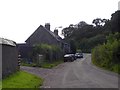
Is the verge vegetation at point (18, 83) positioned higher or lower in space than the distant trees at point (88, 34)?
lower

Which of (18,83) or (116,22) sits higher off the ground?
(116,22)

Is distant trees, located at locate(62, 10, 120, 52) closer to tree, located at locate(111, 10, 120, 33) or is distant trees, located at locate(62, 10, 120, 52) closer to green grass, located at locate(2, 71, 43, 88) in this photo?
tree, located at locate(111, 10, 120, 33)

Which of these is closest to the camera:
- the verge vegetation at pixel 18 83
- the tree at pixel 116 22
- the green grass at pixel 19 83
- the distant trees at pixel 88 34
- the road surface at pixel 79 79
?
the verge vegetation at pixel 18 83

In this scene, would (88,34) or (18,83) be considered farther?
(88,34)

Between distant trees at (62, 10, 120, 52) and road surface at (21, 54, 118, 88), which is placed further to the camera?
distant trees at (62, 10, 120, 52)

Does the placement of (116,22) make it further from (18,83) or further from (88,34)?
(88,34)

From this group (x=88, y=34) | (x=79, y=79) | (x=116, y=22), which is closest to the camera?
(x=79, y=79)

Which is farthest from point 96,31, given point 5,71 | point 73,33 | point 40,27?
point 5,71

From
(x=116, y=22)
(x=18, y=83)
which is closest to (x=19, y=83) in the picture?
(x=18, y=83)

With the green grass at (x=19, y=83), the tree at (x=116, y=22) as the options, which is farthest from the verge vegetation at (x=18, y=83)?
the tree at (x=116, y=22)

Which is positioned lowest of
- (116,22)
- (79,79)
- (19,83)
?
(79,79)

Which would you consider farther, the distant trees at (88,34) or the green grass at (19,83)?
the distant trees at (88,34)

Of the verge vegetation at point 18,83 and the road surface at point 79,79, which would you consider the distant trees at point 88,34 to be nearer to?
the road surface at point 79,79

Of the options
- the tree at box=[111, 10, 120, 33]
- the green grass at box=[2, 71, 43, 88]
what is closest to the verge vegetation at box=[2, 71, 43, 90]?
the green grass at box=[2, 71, 43, 88]
